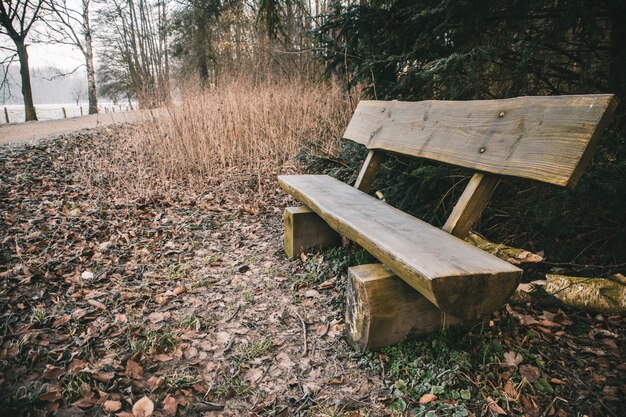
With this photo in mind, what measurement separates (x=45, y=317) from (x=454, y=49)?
9.68ft

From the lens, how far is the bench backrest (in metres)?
1.05

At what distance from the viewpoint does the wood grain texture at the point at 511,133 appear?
3.44 feet

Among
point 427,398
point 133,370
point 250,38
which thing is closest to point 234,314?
point 133,370

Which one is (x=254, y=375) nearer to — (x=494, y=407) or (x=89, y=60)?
(x=494, y=407)


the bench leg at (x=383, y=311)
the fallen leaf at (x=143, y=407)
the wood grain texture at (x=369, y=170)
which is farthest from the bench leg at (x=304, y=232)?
the fallen leaf at (x=143, y=407)

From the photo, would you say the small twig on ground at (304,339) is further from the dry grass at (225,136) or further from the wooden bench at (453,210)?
the dry grass at (225,136)

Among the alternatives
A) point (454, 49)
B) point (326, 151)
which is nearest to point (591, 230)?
point (454, 49)

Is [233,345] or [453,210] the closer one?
[453,210]

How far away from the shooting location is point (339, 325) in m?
1.76

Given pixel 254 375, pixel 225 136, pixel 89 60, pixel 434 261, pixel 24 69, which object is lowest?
pixel 254 375

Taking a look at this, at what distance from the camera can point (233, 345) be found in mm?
1655

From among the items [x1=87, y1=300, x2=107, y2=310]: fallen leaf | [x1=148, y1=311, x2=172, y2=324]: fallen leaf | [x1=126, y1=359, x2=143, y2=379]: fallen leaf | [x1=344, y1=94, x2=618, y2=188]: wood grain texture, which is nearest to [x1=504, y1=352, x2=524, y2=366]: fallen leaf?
[x1=344, y1=94, x2=618, y2=188]: wood grain texture

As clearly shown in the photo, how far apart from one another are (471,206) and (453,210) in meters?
0.07

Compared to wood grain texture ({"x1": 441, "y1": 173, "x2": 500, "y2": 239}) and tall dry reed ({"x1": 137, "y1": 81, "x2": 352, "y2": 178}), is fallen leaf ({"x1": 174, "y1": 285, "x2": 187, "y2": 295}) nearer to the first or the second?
wood grain texture ({"x1": 441, "y1": 173, "x2": 500, "y2": 239})
